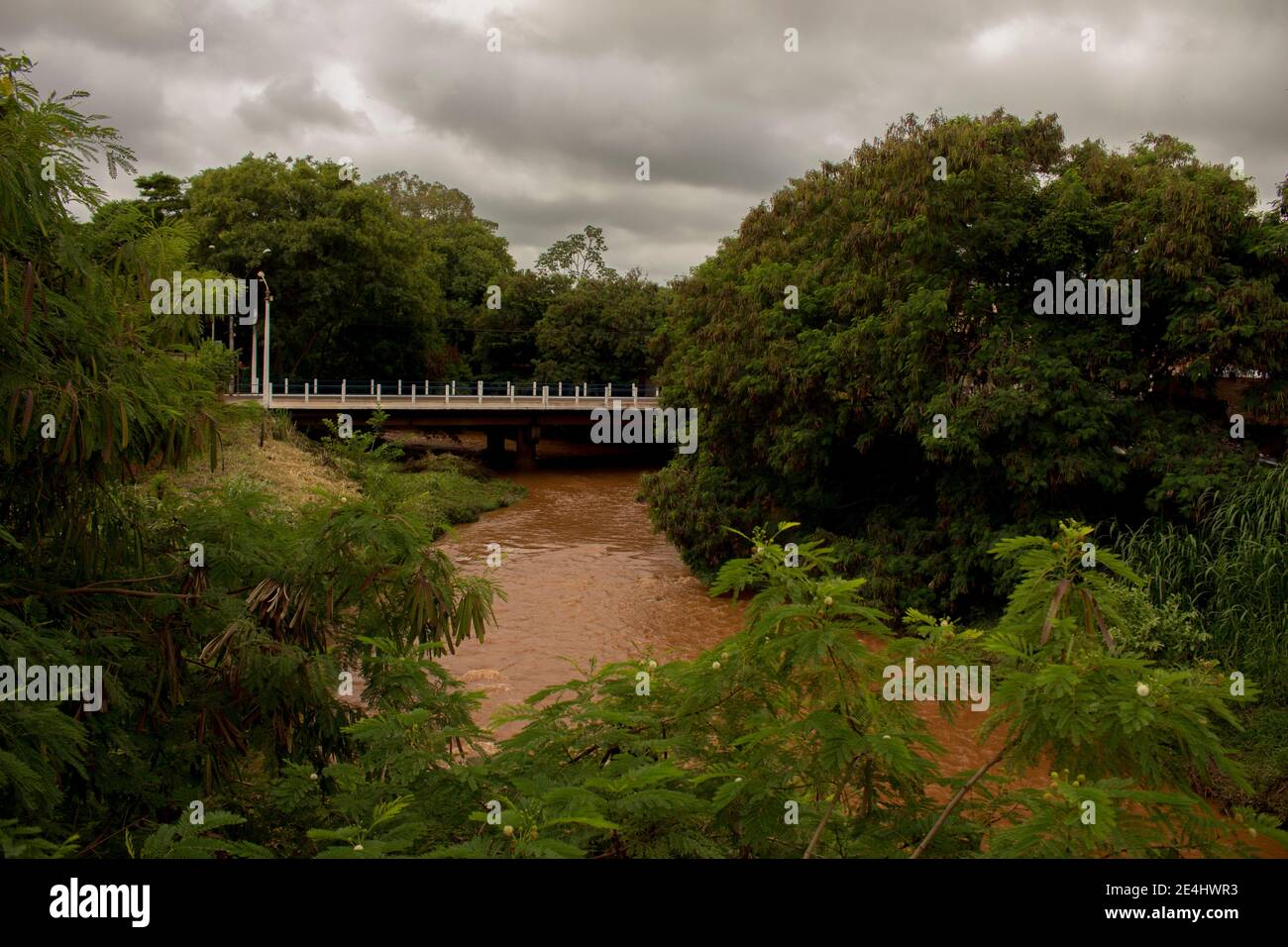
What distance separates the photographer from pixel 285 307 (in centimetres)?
4097

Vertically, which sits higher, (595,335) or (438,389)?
(595,335)

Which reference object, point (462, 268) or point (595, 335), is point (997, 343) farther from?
point (462, 268)

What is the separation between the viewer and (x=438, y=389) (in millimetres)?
43906

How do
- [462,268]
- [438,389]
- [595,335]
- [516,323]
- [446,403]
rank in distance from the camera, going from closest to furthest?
[446,403] → [438,389] → [595,335] → [516,323] → [462,268]

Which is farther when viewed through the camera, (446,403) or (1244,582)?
(446,403)

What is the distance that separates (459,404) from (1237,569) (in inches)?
1237

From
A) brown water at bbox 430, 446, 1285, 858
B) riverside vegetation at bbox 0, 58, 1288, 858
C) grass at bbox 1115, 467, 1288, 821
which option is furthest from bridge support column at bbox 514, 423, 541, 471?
riverside vegetation at bbox 0, 58, 1288, 858

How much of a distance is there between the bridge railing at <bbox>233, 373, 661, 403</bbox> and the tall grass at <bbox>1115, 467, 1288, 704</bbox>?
24301 mm

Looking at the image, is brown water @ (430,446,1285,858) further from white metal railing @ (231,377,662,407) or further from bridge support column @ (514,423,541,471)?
bridge support column @ (514,423,541,471)

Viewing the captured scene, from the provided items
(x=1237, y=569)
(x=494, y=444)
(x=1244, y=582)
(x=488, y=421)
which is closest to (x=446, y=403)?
(x=488, y=421)

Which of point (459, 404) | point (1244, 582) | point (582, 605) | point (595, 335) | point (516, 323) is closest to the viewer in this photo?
point (1244, 582)

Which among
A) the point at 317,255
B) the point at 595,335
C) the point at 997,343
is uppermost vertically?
the point at 317,255
